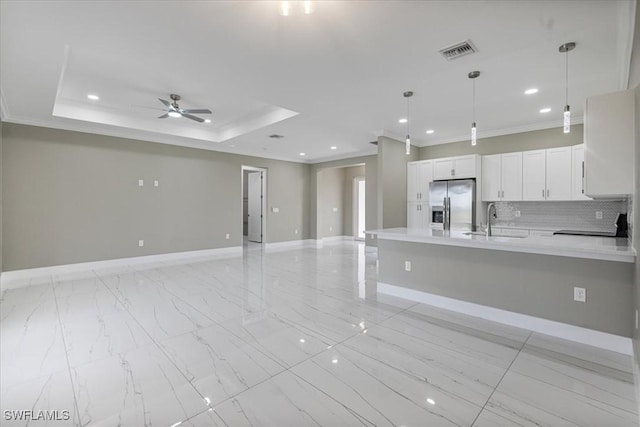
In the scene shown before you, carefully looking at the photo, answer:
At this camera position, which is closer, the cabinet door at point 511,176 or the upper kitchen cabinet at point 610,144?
the upper kitchen cabinet at point 610,144

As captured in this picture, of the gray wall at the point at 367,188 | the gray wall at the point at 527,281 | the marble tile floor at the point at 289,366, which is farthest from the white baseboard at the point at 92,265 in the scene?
the gray wall at the point at 527,281

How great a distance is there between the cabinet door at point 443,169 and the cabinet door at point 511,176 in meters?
0.90

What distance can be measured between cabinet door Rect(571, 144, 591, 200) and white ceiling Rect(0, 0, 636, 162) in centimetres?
63

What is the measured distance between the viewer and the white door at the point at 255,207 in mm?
Answer: 9086

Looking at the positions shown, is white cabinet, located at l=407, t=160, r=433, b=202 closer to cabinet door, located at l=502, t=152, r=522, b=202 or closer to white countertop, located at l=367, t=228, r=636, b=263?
cabinet door, located at l=502, t=152, r=522, b=202

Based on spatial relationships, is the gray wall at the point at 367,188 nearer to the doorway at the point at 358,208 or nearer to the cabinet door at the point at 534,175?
the doorway at the point at 358,208

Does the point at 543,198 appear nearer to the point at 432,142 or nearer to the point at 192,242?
the point at 432,142

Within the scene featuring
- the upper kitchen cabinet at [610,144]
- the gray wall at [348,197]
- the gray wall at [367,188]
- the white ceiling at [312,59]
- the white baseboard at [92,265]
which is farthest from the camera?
the gray wall at [348,197]

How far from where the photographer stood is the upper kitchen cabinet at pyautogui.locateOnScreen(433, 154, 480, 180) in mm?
5621

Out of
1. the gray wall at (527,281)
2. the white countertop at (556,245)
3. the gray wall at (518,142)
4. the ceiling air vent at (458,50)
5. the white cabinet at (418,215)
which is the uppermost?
the ceiling air vent at (458,50)

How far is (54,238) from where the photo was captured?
17.2ft

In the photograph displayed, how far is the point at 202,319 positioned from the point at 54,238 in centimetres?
421

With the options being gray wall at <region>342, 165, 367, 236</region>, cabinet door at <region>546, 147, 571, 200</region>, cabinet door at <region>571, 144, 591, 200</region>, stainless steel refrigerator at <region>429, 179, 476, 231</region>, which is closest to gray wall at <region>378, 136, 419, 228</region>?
stainless steel refrigerator at <region>429, 179, 476, 231</region>

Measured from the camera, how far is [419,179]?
6266 mm
